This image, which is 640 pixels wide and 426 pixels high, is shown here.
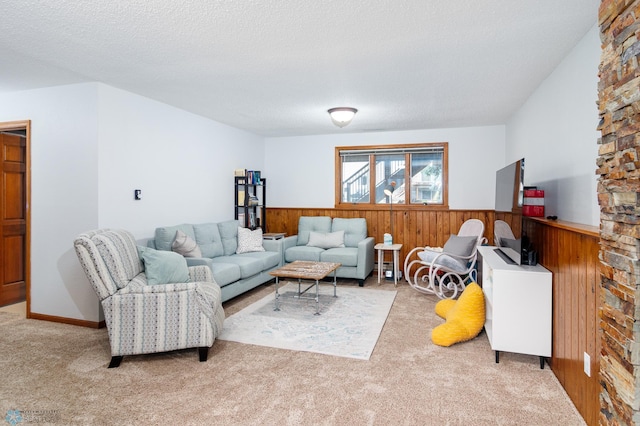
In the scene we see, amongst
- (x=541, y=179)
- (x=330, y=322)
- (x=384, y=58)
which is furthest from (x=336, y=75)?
(x=330, y=322)

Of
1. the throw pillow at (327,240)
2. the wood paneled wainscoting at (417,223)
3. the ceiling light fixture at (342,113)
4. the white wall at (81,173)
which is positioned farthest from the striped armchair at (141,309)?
the wood paneled wainscoting at (417,223)

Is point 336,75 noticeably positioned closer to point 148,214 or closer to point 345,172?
point 148,214

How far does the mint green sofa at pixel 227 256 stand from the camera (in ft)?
13.2

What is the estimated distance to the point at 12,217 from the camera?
174 inches

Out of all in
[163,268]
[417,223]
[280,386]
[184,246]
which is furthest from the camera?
[417,223]

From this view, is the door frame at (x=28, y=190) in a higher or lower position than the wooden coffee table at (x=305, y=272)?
higher

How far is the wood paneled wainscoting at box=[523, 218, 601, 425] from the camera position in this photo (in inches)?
76.0

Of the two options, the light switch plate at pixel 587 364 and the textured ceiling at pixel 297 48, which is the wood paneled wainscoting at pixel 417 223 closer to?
the textured ceiling at pixel 297 48

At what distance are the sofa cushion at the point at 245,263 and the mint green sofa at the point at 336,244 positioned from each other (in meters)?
0.87

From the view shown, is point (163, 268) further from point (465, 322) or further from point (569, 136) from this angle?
point (569, 136)

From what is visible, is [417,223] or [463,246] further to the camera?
[417,223]

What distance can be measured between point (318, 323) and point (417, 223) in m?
2.90

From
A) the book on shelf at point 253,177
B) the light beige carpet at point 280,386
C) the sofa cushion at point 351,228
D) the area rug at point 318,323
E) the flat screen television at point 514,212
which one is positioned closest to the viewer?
the light beige carpet at point 280,386

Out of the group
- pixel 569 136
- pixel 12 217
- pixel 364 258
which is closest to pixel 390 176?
pixel 364 258
